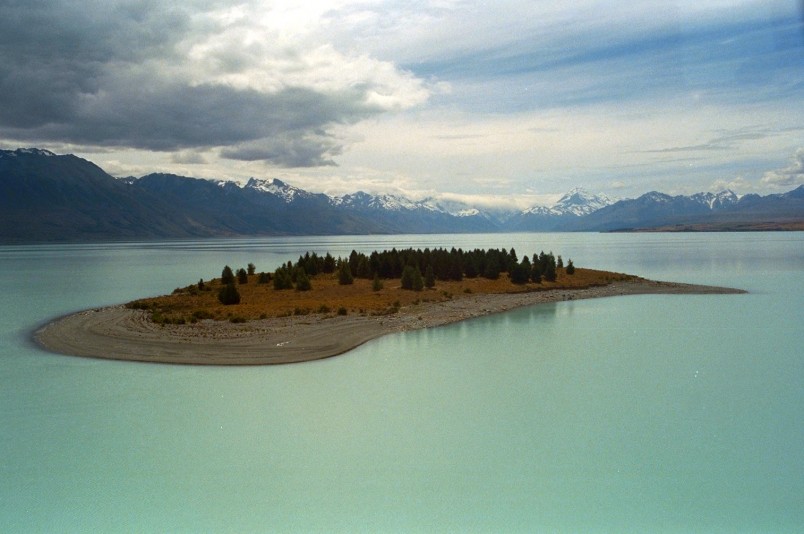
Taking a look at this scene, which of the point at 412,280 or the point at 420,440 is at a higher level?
the point at 412,280

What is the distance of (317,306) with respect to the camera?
4356 centimetres

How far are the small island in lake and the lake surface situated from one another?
240 cm

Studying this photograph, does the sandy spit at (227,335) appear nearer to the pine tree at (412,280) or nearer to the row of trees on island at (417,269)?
the pine tree at (412,280)

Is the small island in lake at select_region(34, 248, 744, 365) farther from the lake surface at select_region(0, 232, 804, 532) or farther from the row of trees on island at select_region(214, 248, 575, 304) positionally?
the lake surface at select_region(0, 232, 804, 532)

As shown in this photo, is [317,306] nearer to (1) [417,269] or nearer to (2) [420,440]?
(1) [417,269]

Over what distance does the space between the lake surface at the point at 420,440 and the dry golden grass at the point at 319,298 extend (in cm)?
922

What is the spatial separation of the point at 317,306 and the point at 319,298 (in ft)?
16.9

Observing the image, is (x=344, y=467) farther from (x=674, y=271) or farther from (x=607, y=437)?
(x=674, y=271)

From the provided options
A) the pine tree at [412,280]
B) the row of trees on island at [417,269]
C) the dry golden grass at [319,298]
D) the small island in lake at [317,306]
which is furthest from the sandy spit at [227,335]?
the row of trees on island at [417,269]

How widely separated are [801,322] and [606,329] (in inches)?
562

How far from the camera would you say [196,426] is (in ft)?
69.9

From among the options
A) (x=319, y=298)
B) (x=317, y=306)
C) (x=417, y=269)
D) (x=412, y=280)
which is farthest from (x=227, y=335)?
(x=417, y=269)

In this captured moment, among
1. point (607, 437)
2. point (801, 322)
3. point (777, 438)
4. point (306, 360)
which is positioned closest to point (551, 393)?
point (607, 437)

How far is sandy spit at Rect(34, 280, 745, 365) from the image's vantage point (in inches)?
1217
